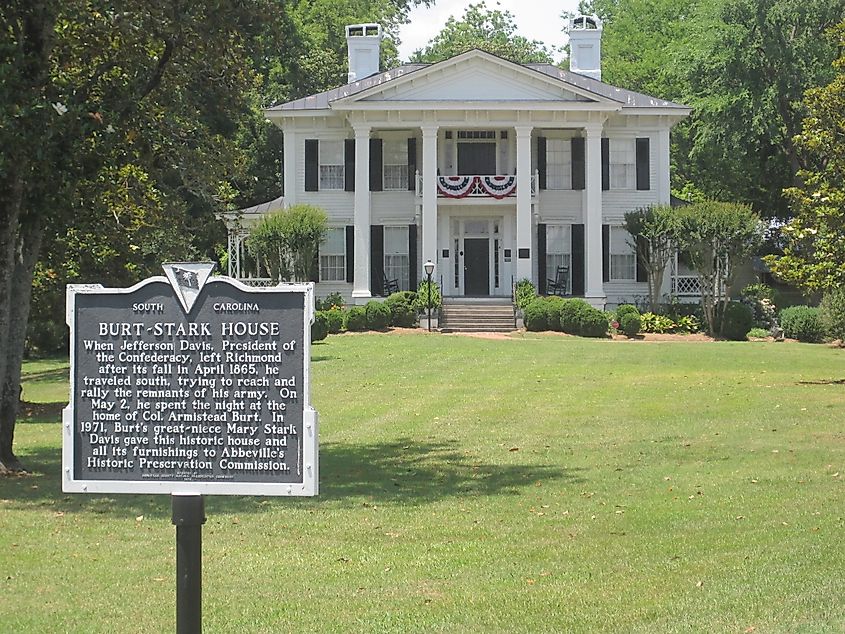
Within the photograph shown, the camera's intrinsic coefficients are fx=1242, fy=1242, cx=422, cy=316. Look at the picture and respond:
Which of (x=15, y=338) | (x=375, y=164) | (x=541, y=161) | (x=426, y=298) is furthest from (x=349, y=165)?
(x=15, y=338)

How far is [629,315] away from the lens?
37.4m

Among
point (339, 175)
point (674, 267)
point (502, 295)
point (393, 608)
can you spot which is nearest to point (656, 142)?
point (674, 267)

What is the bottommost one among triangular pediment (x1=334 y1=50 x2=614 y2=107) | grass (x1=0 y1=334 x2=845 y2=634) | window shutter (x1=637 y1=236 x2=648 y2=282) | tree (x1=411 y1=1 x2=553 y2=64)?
grass (x1=0 y1=334 x2=845 y2=634)

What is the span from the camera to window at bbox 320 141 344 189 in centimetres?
4356

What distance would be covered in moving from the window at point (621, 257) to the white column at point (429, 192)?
6.54m

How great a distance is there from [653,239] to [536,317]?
5704 mm

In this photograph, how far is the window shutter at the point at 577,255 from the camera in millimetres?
42781

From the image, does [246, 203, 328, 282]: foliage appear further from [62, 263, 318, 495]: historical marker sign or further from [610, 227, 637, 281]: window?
[62, 263, 318, 495]: historical marker sign

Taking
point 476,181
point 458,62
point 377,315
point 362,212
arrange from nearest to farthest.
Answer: point 377,315 → point 458,62 → point 476,181 → point 362,212

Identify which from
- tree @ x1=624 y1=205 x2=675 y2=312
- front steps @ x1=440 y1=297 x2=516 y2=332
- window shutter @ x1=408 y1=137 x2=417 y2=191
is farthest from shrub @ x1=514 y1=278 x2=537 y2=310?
window shutter @ x1=408 y1=137 x2=417 y2=191

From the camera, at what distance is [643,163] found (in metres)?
43.7

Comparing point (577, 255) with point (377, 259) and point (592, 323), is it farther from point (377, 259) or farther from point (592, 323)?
point (377, 259)

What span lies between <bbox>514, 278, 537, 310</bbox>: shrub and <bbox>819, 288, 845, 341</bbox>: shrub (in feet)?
29.6

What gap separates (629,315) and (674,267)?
A: 6.26 meters
